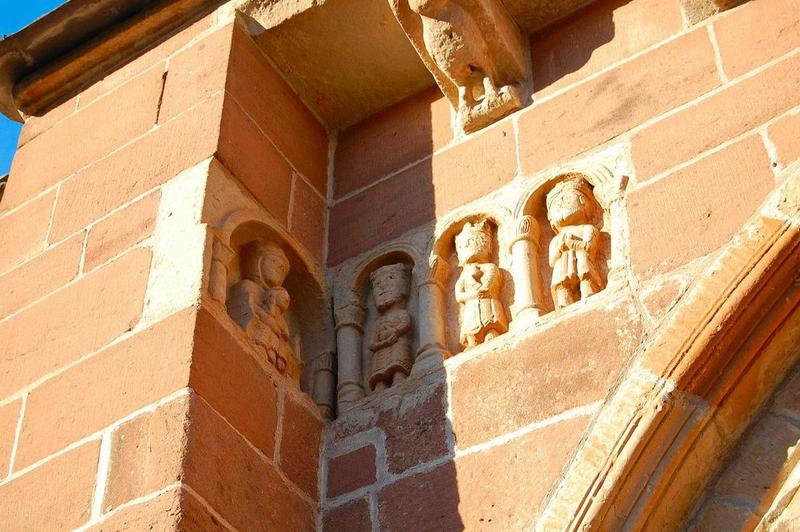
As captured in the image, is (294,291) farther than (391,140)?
No

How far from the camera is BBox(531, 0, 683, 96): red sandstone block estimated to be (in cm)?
362

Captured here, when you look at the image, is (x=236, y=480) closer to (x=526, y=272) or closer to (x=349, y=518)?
(x=349, y=518)

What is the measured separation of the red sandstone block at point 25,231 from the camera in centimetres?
379

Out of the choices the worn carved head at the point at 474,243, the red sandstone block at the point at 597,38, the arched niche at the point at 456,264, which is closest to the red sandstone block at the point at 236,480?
the arched niche at the point at 456,264

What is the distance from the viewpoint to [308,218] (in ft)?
12.5

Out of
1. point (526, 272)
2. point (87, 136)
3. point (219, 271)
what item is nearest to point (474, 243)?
point (526, 272)

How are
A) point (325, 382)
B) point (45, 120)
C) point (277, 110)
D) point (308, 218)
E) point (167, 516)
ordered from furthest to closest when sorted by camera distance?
point (45, 120), point (277, 110), point (308, 218), point (325, 382), point (167, 516)

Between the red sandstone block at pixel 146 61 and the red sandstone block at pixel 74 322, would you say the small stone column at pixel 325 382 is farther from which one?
the red sandstone block at pixel 146 61

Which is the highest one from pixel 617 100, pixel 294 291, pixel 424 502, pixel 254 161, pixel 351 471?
pixel 254 161

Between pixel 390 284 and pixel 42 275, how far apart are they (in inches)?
36.0

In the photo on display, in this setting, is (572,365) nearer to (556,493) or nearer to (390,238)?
(556,493)

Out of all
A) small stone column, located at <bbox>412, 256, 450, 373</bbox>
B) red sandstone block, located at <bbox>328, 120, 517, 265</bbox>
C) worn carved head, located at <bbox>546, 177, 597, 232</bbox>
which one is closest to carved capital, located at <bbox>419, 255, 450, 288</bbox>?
small stone column, located at <bbox>412, 256, 450, 373</bbox>

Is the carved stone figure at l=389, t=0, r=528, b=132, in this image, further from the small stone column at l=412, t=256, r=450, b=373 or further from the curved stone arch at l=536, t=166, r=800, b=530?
the curved stone arch at l=536, t=166, r=800, b=530

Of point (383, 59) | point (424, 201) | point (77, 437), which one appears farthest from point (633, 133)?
point (77, 437)
